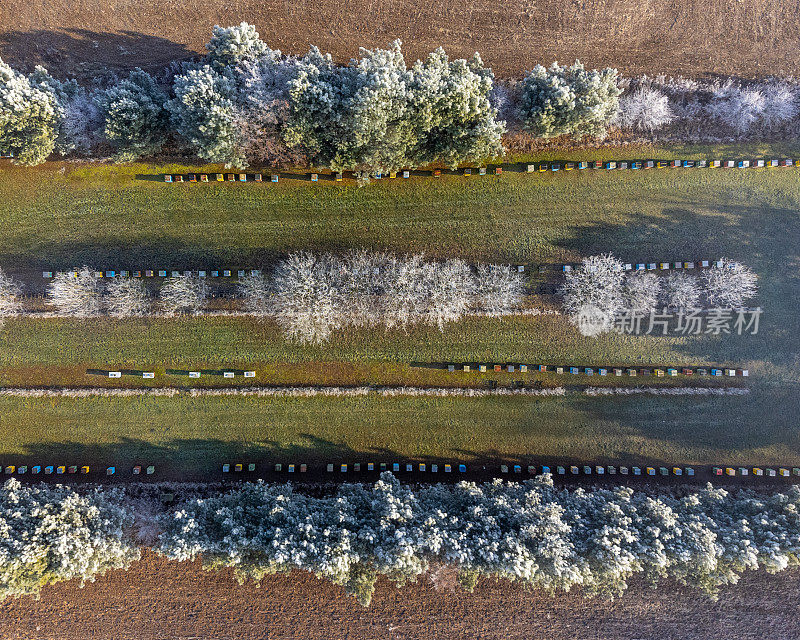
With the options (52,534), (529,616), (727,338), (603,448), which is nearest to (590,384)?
(603,448)

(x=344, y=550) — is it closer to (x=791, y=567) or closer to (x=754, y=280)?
(x=791, y=567)

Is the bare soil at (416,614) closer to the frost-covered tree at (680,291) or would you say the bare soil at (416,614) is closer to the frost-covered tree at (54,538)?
the frost-covered tree at (54,538)

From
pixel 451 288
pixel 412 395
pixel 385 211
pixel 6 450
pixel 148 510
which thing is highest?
pixel 385 211

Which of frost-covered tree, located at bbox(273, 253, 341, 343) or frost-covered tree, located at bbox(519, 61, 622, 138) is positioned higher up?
frost-covered tree, located at bbox(519, 61, 622, 138)

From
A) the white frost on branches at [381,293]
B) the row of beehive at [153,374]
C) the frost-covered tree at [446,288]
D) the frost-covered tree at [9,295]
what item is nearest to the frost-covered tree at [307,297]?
the white frost on branches at [381,293]

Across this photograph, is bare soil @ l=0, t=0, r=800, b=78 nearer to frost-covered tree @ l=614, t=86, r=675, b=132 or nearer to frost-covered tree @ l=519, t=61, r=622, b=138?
frost-covered tree @ l=614, t=86, r=675, b=132

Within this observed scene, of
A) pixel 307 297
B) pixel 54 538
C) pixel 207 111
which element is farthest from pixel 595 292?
pixel 54 538

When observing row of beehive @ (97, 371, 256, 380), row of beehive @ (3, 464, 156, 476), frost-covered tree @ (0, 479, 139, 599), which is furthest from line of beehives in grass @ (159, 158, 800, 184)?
frost-covered tree @ (0, 479, 139, 599)
